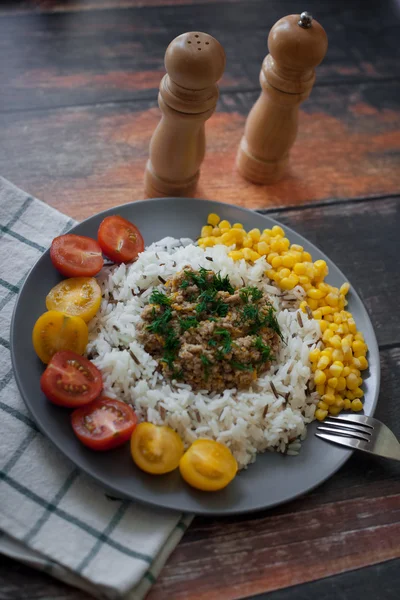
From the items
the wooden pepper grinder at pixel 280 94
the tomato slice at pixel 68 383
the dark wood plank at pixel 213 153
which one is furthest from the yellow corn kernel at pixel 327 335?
the wooden pepper grinder at pixel 280 94

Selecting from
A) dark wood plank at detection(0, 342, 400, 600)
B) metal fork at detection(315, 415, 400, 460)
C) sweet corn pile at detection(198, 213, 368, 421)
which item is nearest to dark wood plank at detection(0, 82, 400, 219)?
sweet corn pile at detection(198, 213, 368, 421)

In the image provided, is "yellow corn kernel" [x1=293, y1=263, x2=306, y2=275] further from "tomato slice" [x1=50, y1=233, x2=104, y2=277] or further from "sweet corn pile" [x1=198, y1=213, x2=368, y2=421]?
"tomato slice" [x1=50, y1=233, x2=104, y2=277]

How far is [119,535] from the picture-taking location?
2672 mm

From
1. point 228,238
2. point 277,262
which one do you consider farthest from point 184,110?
point 277,262

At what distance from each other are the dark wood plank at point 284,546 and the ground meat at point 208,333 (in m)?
0.66

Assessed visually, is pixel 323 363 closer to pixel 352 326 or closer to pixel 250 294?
pixel 352 326

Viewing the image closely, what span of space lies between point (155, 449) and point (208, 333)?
25.1 inches

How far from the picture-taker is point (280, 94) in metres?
3.88

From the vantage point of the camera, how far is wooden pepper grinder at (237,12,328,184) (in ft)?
11.8

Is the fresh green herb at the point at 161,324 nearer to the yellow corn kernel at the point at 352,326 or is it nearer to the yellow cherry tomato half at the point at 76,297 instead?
the yellow cherry tomato half at the point at 76,297

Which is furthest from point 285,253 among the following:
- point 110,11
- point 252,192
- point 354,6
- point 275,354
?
point 354,6

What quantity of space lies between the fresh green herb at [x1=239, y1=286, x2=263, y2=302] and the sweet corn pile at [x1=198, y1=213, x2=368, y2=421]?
0.92ft

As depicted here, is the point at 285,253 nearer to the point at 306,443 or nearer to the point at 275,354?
the point at 275,354

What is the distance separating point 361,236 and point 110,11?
2.96m
